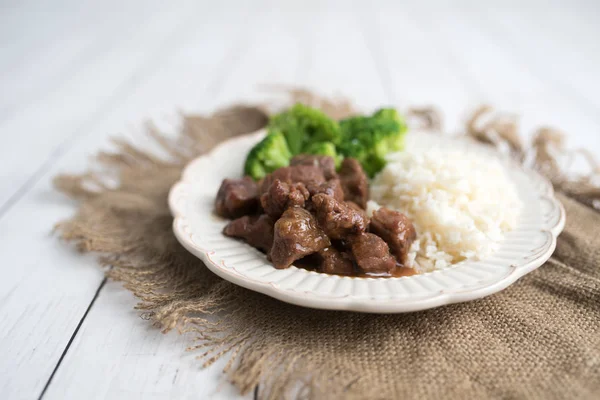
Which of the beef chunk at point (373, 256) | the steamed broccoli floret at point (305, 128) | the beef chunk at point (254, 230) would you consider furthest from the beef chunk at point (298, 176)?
the steamed broccoli floret at point (305, 128)

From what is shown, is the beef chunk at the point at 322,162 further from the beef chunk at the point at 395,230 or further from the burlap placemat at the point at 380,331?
the burlap placemat at the point at 380,331

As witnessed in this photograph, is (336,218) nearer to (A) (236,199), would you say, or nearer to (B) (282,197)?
(B) (282,197)

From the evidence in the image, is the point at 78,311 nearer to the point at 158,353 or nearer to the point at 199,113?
the point at 158,353

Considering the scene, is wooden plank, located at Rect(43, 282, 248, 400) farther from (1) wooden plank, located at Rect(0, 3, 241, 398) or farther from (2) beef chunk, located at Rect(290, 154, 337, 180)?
(2) beef chunk, located at Rect(290, 154, 337, 180)

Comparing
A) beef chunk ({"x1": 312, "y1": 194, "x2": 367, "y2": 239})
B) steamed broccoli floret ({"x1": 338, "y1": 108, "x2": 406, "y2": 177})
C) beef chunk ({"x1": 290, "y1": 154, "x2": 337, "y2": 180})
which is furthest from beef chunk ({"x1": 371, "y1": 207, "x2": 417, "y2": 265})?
steamed broccoli floret ({"x1": 338, "y1": 108, "x2": 406, "y2": 177})

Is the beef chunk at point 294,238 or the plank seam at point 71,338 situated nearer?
the plank seam at point 71,338

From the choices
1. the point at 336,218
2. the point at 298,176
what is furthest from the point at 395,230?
the point at 298,176

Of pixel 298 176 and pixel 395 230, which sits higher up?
pixel 298 176
